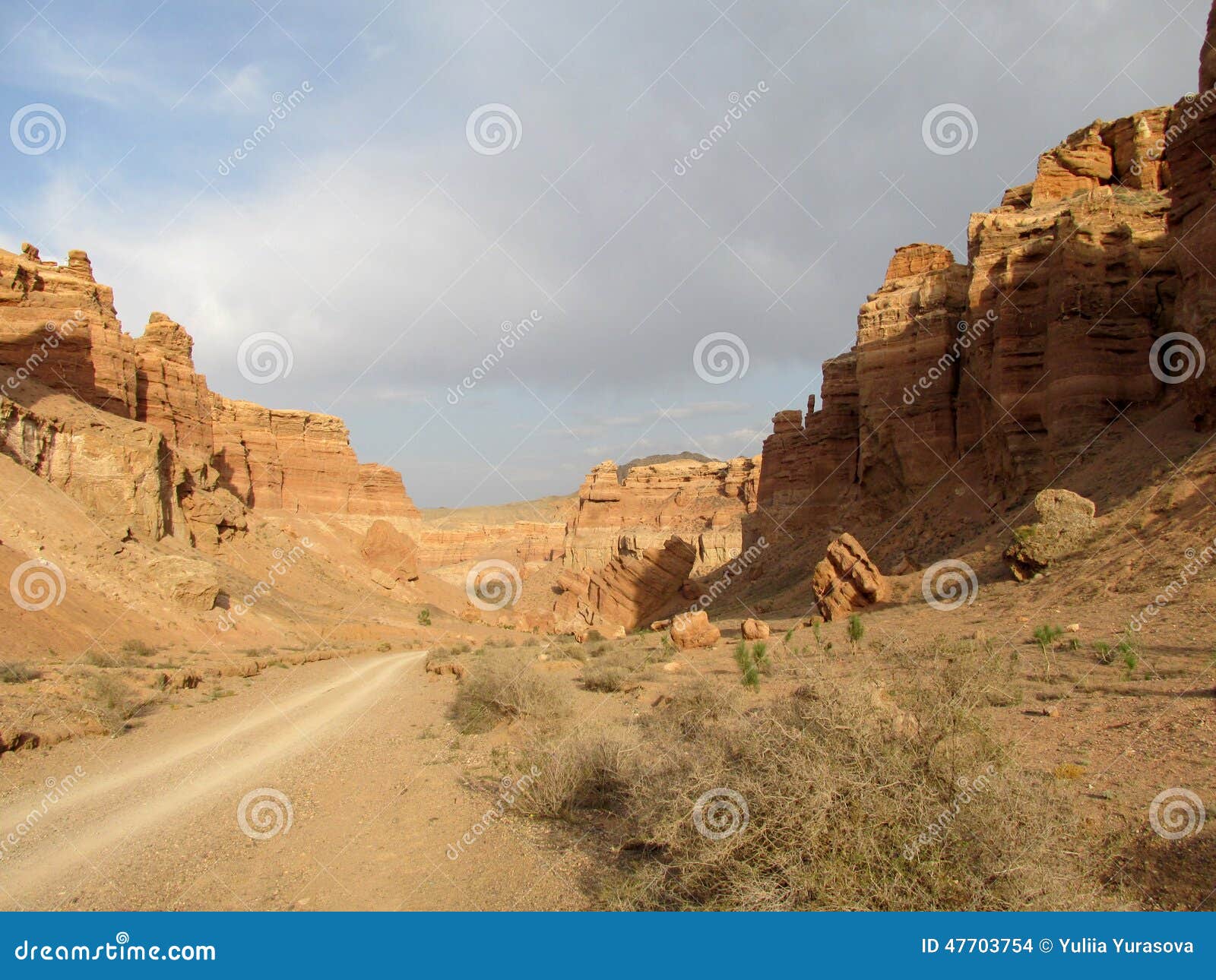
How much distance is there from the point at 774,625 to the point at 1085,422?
1180 centimetres

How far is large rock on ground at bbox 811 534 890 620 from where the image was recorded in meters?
21.1

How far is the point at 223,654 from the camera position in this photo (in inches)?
917

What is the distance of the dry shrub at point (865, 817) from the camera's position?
3527 millimetres
